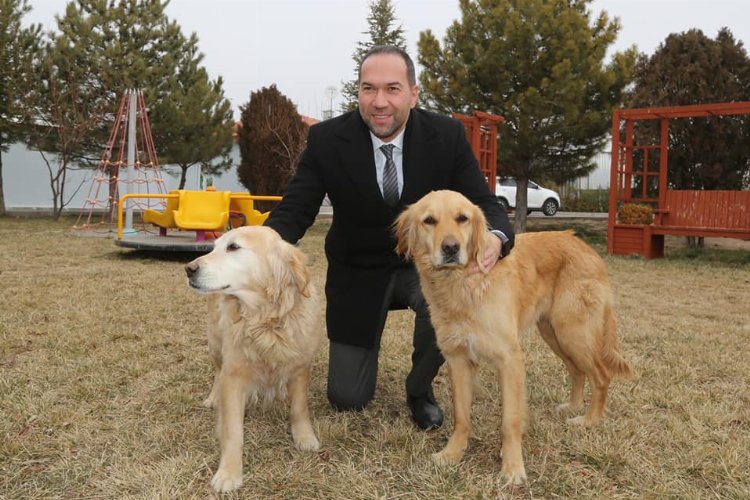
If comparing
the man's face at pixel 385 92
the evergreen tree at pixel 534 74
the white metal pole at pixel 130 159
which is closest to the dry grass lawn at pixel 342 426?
the man's face at pixel 385 92

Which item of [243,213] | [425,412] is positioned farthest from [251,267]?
[243,213]

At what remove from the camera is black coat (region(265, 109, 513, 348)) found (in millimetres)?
3127

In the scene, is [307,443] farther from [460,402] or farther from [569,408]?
[569,408]

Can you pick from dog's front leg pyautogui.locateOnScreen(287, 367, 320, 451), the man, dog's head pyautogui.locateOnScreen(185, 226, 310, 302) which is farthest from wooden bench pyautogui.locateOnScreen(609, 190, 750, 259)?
dog's head pyautogui.locateOnScreen(185, 226, 310, 302)

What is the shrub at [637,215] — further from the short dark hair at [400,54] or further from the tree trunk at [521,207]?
the short dark hair at [400,54]

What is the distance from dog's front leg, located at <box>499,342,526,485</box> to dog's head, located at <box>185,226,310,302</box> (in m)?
0.94

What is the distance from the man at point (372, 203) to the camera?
3.06m

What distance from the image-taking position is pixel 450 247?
2.43 meters

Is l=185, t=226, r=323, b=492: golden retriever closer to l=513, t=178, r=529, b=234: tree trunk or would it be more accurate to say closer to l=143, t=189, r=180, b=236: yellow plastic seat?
l=143, t=189, r=180, b=236: yellow plastic seat

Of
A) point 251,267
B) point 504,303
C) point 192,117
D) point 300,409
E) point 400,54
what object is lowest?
point 300,409

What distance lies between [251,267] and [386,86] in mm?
1131

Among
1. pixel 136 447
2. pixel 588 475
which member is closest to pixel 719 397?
pixel 588 475

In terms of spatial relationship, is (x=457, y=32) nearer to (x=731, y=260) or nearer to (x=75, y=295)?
(x=731, y=260)

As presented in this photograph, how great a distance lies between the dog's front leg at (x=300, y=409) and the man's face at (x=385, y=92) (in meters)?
1.32
